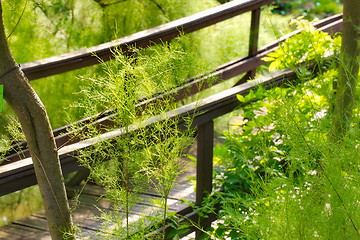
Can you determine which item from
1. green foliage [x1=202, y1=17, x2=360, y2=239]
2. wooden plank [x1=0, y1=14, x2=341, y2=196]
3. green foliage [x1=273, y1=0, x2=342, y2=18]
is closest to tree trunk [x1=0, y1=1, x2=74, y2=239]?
wooden plank [x1=0, y1=14, x2=341, y2=196]

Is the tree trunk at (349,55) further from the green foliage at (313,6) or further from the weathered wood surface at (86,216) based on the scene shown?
the green foliage at (313,6)

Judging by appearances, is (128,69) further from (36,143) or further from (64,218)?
(64,218)

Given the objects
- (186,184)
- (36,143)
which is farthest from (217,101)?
(36,143)

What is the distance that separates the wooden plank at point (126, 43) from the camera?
237 centimetres

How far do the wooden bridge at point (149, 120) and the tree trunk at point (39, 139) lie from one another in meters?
0.12

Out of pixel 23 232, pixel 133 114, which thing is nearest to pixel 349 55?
pixel 133 114

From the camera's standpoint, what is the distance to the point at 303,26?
10.9ft

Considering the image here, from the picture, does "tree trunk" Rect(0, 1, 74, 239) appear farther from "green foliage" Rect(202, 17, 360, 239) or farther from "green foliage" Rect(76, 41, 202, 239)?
"green foliage" Rect(202, 17, 360, 239)

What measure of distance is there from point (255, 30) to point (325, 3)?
631cm

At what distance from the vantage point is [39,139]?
190cm

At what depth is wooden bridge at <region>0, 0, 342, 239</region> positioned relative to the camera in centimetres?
209

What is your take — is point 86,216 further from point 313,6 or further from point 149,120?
point 313,6

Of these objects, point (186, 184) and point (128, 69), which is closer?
point (128, 69)

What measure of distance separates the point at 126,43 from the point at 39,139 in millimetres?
788
